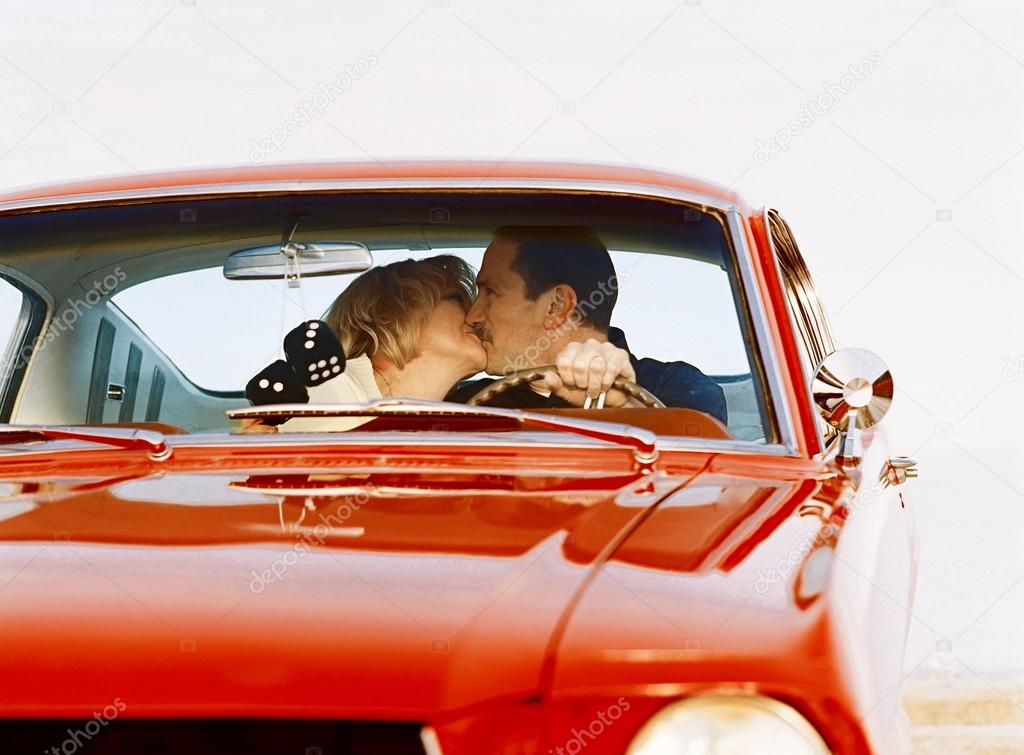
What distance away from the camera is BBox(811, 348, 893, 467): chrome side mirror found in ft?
8.82

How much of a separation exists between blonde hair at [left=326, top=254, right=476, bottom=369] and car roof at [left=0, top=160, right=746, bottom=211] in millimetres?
193

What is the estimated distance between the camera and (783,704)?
5.47ft

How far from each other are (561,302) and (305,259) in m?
0.51

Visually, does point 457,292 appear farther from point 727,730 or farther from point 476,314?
point 727,730

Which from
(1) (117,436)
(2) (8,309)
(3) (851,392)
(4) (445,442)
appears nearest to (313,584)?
(4) (445,442)

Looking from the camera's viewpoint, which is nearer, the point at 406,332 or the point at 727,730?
the point at 727,730

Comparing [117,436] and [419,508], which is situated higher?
[117,436]

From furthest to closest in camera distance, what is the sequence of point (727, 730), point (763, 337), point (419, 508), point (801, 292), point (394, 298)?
point (801, 292), point (394, 298), point (763, 337), point (419, 508), point (727, 730)

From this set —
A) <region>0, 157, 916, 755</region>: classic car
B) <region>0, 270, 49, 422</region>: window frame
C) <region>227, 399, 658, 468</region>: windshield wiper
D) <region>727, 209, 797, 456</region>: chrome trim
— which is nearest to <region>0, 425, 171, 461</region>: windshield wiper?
<region>0, 157, 916, 755</region>: classic car

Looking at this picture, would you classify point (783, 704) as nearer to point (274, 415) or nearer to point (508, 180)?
point (274, 415)

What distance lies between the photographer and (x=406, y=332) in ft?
10.7

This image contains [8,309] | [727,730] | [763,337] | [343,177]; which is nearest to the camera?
[727,730]

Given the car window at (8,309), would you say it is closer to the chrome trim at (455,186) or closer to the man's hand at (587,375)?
the chrome trim at (455,186)

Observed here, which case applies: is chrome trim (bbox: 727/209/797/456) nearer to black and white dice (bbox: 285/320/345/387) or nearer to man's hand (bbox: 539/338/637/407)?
man's hand (bbox: 539/338/637/407)
